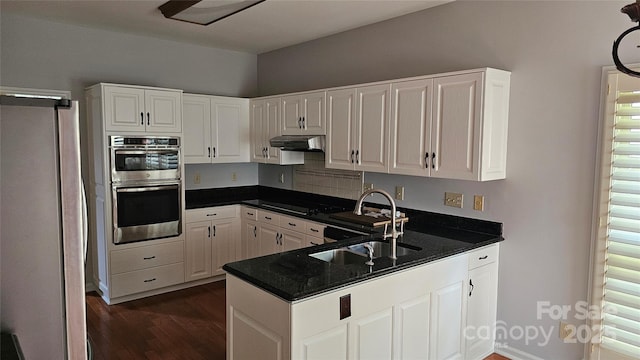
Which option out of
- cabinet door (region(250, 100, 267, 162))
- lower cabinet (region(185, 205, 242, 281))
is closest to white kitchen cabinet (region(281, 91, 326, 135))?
cabinet door (region(250, 100, 267, 162))

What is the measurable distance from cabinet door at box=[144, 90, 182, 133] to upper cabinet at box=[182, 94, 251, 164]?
210 millimetres

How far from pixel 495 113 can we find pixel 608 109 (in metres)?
0.66

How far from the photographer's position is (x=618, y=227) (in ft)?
8.41

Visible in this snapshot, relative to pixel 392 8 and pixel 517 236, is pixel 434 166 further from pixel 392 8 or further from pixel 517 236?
pixel 392 8

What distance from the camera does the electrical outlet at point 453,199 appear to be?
11.2ft

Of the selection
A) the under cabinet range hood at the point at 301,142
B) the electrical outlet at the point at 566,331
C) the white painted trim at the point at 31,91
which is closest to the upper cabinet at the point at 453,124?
the under cabinet range hood at the point at 301,142

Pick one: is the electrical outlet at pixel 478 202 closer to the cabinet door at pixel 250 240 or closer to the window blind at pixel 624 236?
the window blind at pixel 624 236

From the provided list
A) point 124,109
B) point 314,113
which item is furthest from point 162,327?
point 314,113

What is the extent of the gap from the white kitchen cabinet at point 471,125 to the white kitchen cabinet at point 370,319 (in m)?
0.64

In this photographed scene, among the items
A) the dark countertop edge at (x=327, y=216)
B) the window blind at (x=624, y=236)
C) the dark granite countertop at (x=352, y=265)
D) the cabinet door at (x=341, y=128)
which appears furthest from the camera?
the cabinet door at (x=341, y=128)

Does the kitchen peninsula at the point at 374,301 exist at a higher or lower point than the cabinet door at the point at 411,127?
lower

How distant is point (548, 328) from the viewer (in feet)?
9.72

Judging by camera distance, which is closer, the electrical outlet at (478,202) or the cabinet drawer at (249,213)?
the electrical outlet at (478,202)

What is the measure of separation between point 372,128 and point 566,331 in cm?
204
